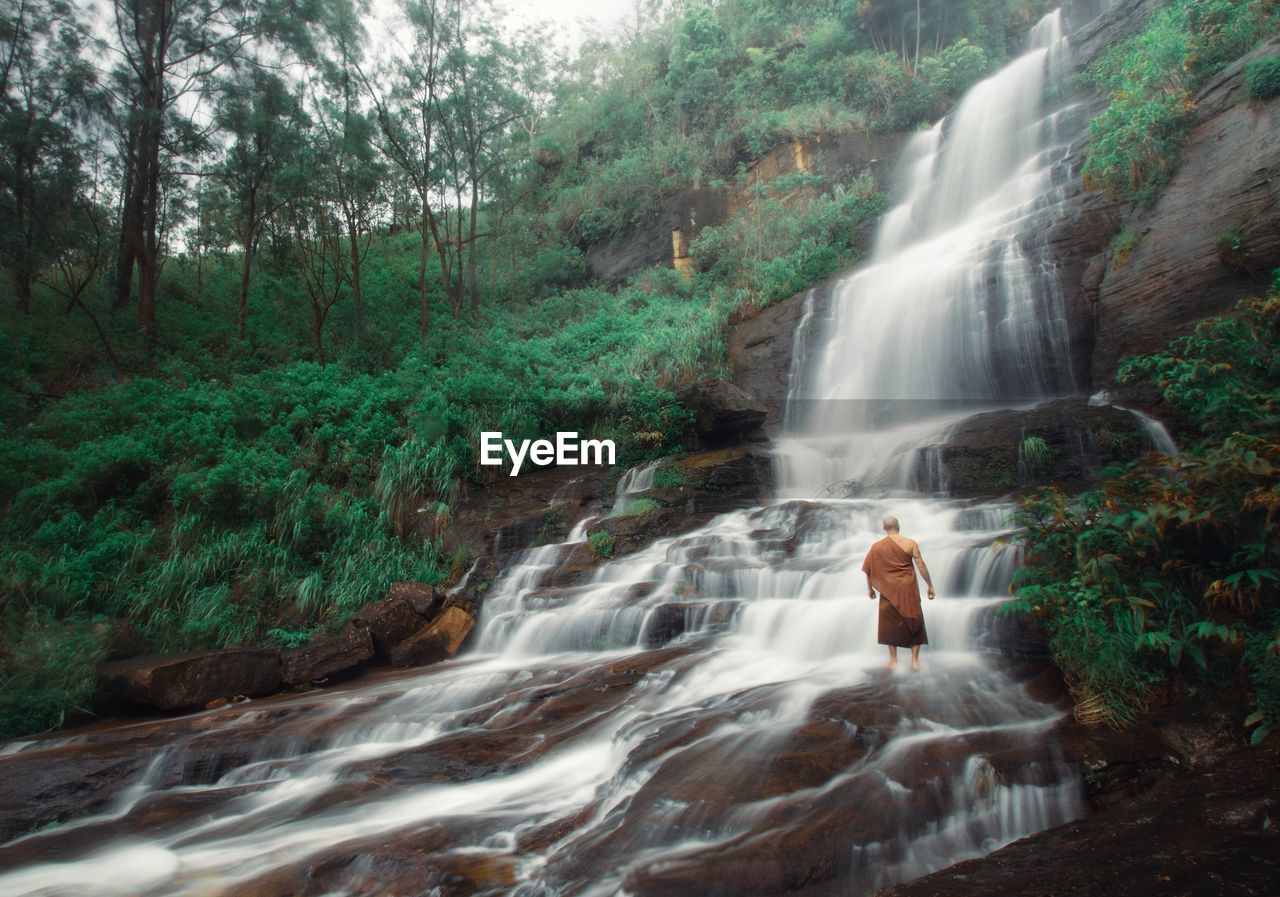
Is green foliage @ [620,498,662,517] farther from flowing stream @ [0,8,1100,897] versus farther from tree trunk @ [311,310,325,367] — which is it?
tree trunk @ [311,310,325,367]

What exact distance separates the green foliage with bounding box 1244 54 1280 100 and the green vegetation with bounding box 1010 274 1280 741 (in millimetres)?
7599

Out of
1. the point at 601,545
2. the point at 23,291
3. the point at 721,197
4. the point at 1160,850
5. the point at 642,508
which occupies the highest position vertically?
the point at 721,197

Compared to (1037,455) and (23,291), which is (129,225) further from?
(1037,455)

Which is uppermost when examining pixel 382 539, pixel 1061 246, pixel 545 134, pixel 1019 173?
pixel 545 134

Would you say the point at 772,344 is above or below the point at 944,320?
above

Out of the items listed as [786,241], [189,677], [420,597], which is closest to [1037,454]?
[420,597]

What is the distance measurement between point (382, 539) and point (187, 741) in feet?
16.0

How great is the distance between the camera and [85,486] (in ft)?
33.6

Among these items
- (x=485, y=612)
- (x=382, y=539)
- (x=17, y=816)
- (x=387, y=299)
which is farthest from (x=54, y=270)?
(x=17, y=816)

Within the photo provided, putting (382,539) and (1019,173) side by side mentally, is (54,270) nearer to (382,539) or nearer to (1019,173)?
(382,539)

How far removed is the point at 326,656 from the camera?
28.4 ft

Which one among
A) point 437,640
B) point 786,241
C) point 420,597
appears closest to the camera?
point 437,640

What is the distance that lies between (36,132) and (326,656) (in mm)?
13966

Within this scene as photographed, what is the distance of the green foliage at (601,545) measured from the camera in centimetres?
1052
